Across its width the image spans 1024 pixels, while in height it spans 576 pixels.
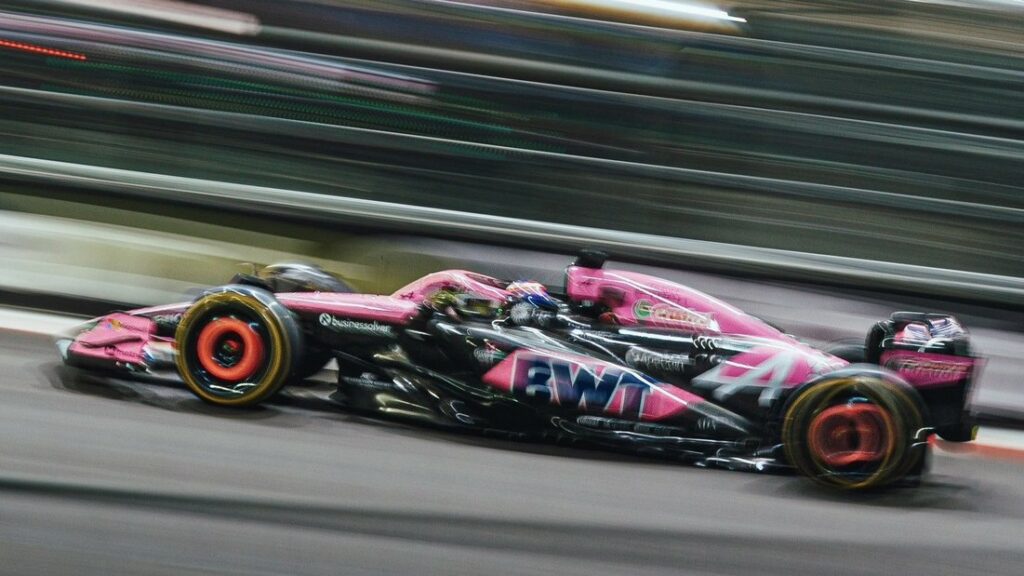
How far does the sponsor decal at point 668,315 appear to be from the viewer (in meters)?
4.55

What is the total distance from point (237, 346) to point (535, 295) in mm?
1231

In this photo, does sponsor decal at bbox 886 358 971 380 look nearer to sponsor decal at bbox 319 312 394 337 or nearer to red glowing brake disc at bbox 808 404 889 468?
red glowing brake disc at bbox 808 404 889 468

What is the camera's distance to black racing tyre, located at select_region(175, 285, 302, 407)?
15.1 ft

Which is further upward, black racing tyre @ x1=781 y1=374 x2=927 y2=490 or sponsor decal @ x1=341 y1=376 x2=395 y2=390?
black racing tyre @ x1=781 y1=374 x2=927 y2=490

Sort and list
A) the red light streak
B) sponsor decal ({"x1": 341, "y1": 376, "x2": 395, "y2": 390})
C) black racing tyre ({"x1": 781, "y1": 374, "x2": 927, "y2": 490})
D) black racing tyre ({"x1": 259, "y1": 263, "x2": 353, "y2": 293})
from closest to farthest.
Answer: black racing tyre ({"x1": 781, "y1": 374, "x2": 927, "y2": 490})
sponsor decal ({"x1": 341, "y1": 376, "x2": 395, "y2": 390})
black racing tyre ({"x1": 259, "y1": 263, "x2": 353, "y2": 293})
the red light streak

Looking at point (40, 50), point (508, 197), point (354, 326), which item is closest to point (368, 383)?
point (354, 326)

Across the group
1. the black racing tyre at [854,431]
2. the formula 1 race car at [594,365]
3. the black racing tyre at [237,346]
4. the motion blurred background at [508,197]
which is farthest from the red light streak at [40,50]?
the black racing tyre at [854,431]

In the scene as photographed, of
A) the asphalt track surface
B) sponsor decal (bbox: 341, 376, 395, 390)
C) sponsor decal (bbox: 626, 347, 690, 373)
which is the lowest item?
the asphalt track surface

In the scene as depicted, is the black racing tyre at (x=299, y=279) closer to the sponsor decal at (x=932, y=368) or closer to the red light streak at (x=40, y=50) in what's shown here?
the sponsor decal at (x=932, y=368)

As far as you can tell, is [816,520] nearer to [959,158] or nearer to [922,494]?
[922,494]

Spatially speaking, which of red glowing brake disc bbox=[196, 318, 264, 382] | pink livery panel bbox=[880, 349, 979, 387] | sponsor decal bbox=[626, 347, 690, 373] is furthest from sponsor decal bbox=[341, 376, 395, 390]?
pink livery panel bbox=[880, 349, 979, 387]

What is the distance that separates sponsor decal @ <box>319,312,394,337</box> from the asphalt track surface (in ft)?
1.26

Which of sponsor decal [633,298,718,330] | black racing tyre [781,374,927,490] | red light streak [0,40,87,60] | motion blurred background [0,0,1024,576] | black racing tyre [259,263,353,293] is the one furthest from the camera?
red light streak [0,40,87,60]

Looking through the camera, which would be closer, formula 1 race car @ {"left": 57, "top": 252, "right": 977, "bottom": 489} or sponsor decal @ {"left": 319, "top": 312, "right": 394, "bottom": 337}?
formula 1 race car @ {"left": 57, "top": 252, "right": 977, "bottom": 489}
